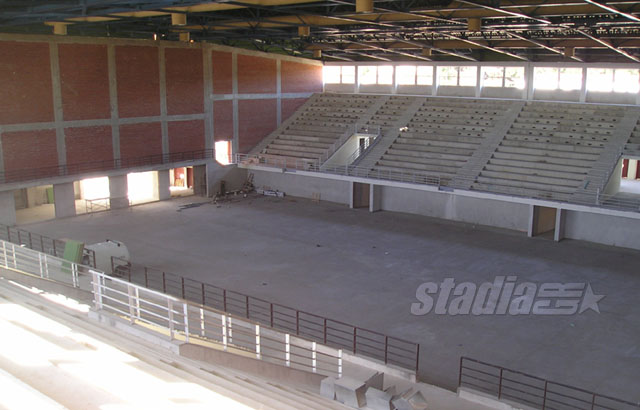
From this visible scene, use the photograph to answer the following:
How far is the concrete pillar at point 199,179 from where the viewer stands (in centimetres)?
2686

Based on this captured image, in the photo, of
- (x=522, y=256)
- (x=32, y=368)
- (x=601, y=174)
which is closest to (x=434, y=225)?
(x=522, y=256)

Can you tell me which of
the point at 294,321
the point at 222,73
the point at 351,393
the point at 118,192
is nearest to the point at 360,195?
the point at 222,73

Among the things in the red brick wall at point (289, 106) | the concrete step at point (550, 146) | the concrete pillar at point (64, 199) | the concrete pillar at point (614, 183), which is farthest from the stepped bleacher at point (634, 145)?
the concrete pillar at point (64, 199)

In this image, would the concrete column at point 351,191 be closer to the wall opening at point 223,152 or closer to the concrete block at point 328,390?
the wall opening at point 223,152

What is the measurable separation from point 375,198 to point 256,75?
9.31 meters

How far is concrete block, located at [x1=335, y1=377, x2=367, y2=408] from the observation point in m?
7.93

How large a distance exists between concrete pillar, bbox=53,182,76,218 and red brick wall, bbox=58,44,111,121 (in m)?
2.52

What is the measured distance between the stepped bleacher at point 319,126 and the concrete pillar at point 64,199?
9.39m

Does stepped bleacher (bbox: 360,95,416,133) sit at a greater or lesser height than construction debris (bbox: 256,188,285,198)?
greater

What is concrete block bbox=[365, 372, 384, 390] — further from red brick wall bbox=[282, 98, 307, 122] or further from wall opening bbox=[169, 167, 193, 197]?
red brick wall bbox=[282, 98, 307, 122]

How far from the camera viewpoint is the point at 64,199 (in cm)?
2208

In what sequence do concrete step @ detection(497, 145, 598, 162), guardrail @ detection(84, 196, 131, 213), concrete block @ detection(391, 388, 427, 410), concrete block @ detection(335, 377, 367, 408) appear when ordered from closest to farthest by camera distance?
1. concrete block @ detection(391, 388, 427, 410)
2. concrete block @ detection(335, 377, 367, 408)
3. concrete step @ detection(497, 145, 598, 162)
4. guardrail @ detection(84, 196, 131, 213)

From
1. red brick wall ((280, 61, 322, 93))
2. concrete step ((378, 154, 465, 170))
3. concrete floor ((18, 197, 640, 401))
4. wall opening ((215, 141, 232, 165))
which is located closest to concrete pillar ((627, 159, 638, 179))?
concrete step ((378, 154, 465, 170))

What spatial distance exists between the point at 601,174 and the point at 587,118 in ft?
13.8
